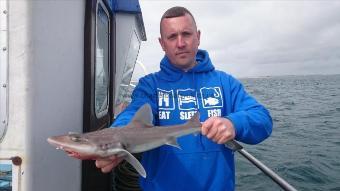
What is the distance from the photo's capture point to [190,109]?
3535 mm

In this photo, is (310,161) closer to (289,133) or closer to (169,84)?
(289,133)

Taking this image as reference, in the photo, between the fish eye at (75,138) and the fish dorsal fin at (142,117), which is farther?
the fish dorsal fin at (142,117)

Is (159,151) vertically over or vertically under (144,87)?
under

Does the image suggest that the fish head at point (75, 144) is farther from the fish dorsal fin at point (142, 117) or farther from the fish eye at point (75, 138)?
the fish dorsal fin at point (142, 117)

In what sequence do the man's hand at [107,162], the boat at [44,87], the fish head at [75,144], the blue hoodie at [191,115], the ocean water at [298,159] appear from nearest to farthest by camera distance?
the fish head at [75,144], the boat at [44,87], the man's hand at [107,162], the blue hoodie at [191,115], the ocean water at [298,159]

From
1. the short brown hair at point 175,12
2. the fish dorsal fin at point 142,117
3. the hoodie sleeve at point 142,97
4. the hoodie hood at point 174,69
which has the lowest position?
the fish dorsal fin at point 142,117

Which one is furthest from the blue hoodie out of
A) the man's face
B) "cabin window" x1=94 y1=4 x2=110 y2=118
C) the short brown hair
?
"cabin window" x1=94 y1=4 x2=110 y2=118

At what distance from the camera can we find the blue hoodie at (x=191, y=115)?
332cm

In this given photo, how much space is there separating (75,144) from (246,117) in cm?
157

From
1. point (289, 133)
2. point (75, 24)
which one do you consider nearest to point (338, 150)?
point (289, 133)

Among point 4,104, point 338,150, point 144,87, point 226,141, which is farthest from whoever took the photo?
point 338,150

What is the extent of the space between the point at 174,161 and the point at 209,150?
1.17 ft

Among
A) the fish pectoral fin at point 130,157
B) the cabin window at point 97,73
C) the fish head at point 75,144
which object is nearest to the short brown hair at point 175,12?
the cabin window at point 97,73

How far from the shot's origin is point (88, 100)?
3744 millimetres
